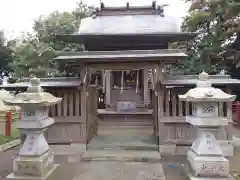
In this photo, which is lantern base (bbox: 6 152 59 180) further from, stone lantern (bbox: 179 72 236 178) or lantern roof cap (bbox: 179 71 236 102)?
lantern roof cap (bbox: 179 71 236 102)

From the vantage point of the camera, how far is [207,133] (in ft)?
18.6

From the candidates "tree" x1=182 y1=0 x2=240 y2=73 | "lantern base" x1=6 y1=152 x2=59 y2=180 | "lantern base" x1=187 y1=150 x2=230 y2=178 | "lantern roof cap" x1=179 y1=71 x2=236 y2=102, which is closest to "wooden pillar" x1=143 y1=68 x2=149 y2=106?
"tree" x1=182 y1=0 x2=240 y2=73

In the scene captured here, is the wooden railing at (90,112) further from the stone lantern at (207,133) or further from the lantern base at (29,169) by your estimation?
the stone lantern at (207,133)

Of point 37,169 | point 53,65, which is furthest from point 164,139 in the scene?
point 53,65

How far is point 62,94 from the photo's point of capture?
8.00m

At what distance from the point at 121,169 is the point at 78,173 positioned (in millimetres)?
1031

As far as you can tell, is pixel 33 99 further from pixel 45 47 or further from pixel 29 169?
pixel 45 47

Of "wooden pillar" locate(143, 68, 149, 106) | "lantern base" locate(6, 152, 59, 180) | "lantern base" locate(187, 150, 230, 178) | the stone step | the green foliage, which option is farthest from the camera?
the green foliage

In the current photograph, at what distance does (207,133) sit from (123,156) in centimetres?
259

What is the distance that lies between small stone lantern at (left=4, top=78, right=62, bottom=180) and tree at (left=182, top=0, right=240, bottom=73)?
12017 mm

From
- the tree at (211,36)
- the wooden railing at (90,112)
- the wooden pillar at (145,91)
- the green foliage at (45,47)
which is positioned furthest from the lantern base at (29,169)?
the tree at (211,36)

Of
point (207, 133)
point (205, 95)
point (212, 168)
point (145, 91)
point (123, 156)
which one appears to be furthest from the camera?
point (145, 91)

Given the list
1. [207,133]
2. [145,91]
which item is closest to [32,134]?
[207,133]

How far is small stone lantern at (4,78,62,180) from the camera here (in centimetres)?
560
